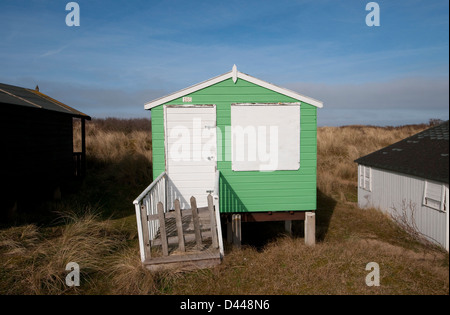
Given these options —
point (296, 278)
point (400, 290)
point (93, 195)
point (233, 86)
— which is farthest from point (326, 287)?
point (93, 195)

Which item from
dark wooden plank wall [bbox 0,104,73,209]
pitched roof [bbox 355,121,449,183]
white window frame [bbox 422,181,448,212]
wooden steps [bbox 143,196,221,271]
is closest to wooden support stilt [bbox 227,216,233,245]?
wooden steps [bbox 143,196,221,271]

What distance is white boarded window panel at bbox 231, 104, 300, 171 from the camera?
26.9ft

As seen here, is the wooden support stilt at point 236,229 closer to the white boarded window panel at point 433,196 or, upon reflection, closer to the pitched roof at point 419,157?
the pitched roof at point 419,157

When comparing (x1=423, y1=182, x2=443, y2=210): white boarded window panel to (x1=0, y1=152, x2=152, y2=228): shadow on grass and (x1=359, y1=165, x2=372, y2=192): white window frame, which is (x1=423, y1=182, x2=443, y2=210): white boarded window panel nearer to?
(x1=359, y1=165, x2=372, y2=192): white window frame

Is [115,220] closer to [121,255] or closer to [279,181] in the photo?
[121,255]

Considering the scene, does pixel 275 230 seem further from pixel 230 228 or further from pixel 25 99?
pixel 25 99

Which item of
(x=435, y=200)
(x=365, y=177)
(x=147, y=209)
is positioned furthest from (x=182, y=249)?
(x=365, y=177)

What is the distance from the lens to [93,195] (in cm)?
1301

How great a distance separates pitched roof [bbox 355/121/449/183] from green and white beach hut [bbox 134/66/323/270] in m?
3.27

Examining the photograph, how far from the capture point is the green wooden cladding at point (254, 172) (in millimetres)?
8180

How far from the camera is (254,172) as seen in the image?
8336 mm

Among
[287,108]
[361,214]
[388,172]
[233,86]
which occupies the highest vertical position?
→ [233,86]

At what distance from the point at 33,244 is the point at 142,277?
3.31 meters
